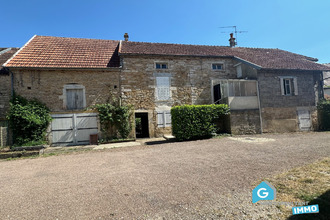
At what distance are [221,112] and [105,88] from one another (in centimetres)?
764

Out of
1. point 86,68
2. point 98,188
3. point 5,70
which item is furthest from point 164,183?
point 5,70

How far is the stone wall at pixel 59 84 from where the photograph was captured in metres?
9.07

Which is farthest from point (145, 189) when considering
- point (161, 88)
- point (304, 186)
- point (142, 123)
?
point (142, 123)

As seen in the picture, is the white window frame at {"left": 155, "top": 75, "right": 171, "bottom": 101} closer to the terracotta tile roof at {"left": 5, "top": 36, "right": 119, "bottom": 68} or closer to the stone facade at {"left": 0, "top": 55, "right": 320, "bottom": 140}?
the stone facade at {"left": 0, "top": 55, "right": 320, "bottom": 140}

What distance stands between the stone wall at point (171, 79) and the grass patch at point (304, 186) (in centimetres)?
802

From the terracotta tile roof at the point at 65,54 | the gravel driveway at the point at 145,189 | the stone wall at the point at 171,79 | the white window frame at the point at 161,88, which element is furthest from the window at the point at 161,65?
the gravel driveway at the point at 145,189

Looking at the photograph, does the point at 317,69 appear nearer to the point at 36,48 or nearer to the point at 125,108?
the point at 125,108

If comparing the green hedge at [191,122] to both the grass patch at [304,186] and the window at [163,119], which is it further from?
the grass patch at [304,186]

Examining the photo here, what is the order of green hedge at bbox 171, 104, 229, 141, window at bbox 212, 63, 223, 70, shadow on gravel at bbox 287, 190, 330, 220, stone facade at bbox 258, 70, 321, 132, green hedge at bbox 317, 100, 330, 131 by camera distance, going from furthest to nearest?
window at bbox 212, 63, 223, 70 → green hedge at bbox 317, 100, 330, 131 → stone facade at bbox 258, 70, 321, 132 → green hedge at bbox 171, 104, 229, 141 → shadow on gravel at bbox 287, 190, 330, 220

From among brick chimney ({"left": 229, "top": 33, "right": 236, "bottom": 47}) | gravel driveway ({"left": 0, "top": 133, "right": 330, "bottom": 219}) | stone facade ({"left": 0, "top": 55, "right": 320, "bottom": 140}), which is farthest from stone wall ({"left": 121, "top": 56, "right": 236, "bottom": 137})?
gravel driveway ({"left": 0, "top": 133, "right": 330, "bottom": 219})

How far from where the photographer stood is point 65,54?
34.2ft

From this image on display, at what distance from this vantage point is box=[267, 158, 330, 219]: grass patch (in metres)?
2.17

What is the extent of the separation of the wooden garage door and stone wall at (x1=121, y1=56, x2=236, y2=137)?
260 cm

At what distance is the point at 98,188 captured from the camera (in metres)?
3.13
